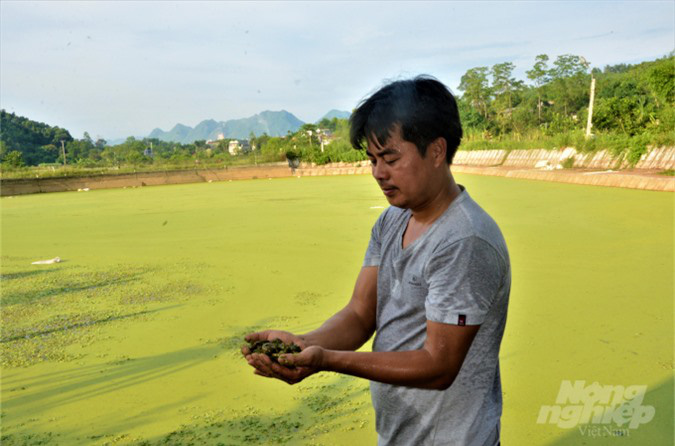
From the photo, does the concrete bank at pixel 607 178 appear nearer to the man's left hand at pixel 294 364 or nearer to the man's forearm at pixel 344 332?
the man's forearm at pixel 344 332

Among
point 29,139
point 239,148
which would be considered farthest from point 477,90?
point 29,139

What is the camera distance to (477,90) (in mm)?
37469

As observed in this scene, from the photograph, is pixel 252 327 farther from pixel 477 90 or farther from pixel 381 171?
pixel 477 90

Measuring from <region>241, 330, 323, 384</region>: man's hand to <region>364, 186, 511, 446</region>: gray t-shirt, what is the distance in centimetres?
15

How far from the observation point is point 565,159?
12.5 meters

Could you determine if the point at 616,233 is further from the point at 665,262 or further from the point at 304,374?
the point at 304,374

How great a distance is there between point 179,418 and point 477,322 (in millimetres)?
1689

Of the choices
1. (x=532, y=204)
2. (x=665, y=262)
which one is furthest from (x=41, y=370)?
(x=532, y=204)

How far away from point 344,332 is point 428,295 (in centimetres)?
31

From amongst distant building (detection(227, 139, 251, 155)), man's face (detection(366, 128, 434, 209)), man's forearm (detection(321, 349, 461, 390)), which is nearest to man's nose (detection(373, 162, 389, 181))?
man's face (detection(366, 128, 434, 209))

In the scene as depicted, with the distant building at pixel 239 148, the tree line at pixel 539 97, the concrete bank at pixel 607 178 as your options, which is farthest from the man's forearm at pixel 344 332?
the distant building at pixel 239 148

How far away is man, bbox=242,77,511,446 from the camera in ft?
2.56

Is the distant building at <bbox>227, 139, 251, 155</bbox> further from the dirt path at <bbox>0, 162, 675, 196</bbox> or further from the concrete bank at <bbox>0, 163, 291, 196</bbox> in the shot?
the dirt path at <bbox>0, 162, 675, 196</bbox>

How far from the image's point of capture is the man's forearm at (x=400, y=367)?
2.58ft
